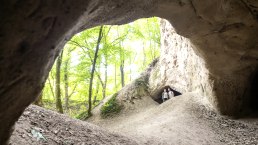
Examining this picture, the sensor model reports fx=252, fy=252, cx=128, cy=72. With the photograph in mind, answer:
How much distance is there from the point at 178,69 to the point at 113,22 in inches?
319

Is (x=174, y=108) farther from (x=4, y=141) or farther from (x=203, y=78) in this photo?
(x=4, y=141)

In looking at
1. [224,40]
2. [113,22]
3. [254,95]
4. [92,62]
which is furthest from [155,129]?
[92,62]

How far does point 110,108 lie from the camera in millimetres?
12773

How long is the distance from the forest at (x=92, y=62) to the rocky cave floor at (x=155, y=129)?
2.68m

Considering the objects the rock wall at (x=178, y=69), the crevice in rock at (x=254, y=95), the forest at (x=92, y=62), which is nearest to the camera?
the crevice in rock at (x=254, y=95)

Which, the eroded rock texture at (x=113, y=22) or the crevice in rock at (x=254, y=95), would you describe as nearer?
the eroded rock texture at (x=113, y=22)

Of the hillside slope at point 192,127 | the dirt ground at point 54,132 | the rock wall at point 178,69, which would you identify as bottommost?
the hillside slope at point 192,127

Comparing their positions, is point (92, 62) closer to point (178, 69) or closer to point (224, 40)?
point (178, 69)

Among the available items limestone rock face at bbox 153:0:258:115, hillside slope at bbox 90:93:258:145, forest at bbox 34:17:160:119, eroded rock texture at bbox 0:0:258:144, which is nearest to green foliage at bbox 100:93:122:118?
forest at bbox 34:17:160:119

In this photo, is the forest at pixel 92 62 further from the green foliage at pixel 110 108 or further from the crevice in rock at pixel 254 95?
the crevice in rock at pixel 254 95

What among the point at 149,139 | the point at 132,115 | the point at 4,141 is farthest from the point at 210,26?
the point at 132,115

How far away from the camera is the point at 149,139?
6.98m

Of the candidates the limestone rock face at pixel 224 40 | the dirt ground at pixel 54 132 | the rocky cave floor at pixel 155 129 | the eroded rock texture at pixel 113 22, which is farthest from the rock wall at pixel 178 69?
the dirt ground at pixel 54 132

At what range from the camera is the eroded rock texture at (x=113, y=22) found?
7.64ft
